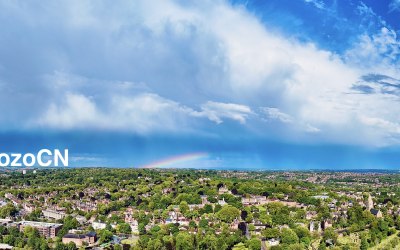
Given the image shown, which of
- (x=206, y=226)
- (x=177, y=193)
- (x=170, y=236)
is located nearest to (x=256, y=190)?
(x=177, y=193)

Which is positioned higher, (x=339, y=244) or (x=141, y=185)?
(x=141, y=185)

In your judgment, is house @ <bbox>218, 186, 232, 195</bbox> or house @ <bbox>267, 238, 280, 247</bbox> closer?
house @ <bbox>267, 238, 280, 247</bbox>

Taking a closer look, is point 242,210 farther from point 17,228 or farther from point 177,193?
point 17,228

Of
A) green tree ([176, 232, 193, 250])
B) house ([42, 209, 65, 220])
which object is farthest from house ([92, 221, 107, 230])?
green tree ([176, 232, 193, 250])

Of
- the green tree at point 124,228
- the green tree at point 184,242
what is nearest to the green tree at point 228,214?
the green tree at point 124,228

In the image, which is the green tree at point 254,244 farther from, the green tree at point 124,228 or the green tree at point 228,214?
the green tree at point 124,228

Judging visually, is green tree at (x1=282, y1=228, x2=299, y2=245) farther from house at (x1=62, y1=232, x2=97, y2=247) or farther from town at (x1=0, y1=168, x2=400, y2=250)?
house at (x1=62, y1=232, x2=97, y2=247)

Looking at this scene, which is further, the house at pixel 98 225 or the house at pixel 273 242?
the house at pixel 98 225

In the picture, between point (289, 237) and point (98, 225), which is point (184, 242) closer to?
point (289, 237)
